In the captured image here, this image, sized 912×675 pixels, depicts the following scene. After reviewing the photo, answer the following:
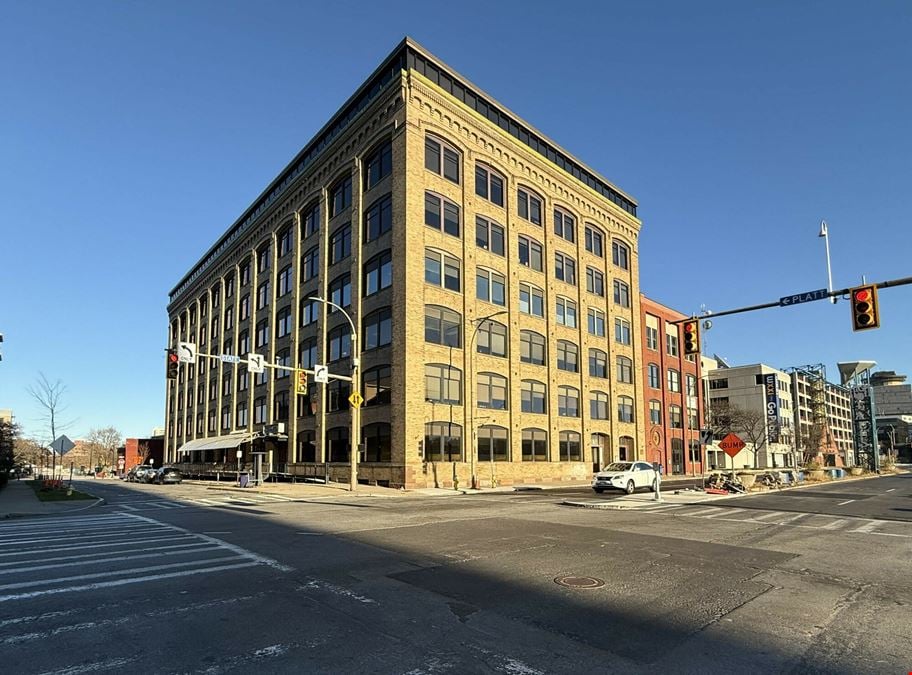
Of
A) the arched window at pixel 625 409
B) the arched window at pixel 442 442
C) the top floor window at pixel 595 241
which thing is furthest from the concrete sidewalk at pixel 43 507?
the top floor window at pixel 595 241

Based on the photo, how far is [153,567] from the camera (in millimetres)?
9391

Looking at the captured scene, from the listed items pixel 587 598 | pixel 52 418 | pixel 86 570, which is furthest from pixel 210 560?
pixel 52 418

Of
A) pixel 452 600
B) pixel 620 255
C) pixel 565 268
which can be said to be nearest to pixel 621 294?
pixel 620 255

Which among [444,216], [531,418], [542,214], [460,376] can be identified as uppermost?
[542,214]

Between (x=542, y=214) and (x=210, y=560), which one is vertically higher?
(x=542, y=214)

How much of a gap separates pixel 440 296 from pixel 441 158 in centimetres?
938

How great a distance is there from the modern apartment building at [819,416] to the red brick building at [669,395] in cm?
4082

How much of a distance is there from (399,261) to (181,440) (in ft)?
172

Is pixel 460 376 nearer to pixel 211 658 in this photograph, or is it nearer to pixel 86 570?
pixel 86 570

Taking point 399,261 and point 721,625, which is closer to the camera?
point 721,625

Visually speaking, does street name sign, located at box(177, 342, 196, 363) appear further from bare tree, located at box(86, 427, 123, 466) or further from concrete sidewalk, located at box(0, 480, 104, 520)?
bare tree, located at box(86, 427, 123, 466)

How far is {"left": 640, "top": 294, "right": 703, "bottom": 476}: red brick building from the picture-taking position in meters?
58.7

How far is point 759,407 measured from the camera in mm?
102688

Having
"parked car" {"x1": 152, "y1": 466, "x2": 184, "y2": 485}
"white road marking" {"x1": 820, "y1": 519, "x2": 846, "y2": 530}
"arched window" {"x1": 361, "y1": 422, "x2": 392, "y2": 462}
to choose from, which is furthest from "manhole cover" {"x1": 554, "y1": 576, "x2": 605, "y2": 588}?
"parked car" {"x1": 152, "y1": 466, "x2": 184, "y2": 485}
